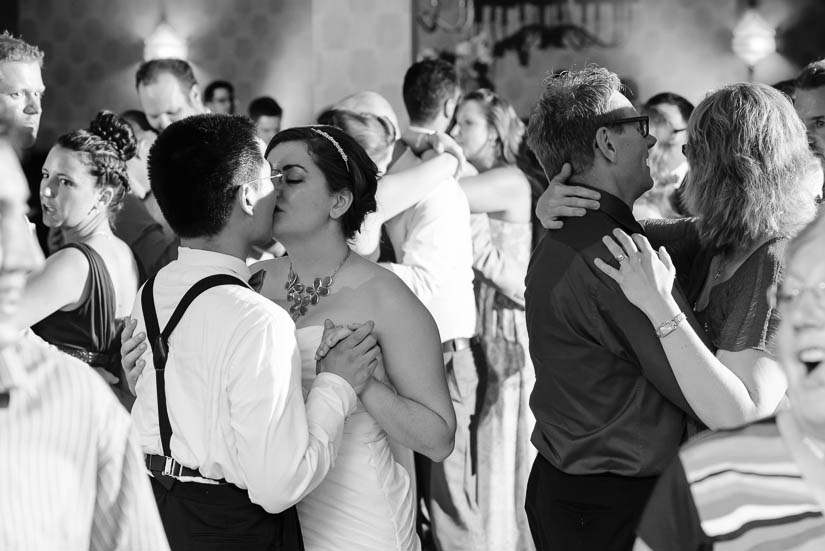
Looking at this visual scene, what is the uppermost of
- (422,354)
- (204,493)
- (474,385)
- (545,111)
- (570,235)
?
(545,111)

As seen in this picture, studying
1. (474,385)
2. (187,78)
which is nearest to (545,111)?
(474,385)

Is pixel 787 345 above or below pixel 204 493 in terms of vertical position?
above

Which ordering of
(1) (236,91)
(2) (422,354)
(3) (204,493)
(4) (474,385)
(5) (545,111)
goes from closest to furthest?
(3) (204,493) < (2) (422,354) < (5) (545,111) < (4) (474,385) < (1) (236,91)

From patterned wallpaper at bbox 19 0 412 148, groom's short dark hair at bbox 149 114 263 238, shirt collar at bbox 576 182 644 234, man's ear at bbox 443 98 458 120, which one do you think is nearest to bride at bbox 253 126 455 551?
groom's short dark hair at bbox 149 114 263 238

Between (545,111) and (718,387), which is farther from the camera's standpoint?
(545,111)

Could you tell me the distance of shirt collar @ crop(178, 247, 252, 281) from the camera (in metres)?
1.96

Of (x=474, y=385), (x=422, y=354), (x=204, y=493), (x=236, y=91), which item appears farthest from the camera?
(x=236, y=91)

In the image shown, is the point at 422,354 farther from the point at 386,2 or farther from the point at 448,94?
the point at 386,2

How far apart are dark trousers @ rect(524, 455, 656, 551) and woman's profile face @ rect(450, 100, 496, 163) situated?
2.34 meters

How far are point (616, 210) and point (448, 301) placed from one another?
5.08ft

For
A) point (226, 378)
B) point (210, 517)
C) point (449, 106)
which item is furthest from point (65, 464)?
point (449, 106)

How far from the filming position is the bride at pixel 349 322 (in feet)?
6.95

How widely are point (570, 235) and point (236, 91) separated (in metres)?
7.14

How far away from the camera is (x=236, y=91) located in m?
9.01
